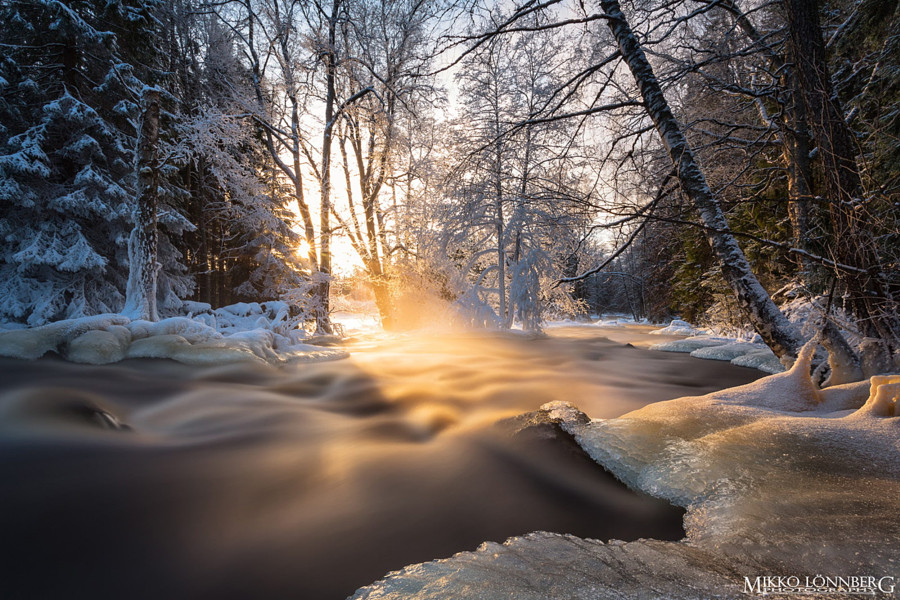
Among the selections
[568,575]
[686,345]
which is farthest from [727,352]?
[568,575]

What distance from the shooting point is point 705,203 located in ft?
11.3

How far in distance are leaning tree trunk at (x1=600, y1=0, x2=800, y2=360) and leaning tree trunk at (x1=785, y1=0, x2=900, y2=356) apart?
0.55 meters

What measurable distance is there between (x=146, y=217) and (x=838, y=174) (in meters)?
10.2

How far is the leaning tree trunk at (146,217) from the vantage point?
23.6 ft

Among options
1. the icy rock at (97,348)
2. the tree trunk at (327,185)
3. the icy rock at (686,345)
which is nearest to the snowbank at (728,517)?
the icy rock at (97,348)

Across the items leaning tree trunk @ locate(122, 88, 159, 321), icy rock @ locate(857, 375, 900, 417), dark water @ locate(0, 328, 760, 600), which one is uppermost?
leaning tree trunk @ locate(122, 88, 159, 321)

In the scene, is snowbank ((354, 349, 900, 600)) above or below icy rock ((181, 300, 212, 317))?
below

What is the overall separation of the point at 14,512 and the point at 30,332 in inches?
157

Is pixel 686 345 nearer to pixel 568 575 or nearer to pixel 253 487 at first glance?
pixel 568 575

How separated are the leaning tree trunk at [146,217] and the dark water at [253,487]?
3.40 meters

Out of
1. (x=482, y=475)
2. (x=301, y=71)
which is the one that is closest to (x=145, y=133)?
(x=301, y=71)

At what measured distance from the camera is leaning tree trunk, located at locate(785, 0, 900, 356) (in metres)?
3.00

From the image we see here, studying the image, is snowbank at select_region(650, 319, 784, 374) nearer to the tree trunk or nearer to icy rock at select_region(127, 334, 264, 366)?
icy rock at select_region(127, 334, 264, 366)

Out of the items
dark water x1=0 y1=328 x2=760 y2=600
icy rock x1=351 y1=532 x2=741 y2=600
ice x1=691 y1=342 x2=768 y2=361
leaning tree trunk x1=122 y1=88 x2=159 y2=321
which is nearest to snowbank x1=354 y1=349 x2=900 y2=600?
icy rock x1=351 y1=532 x2=741 y2=600
